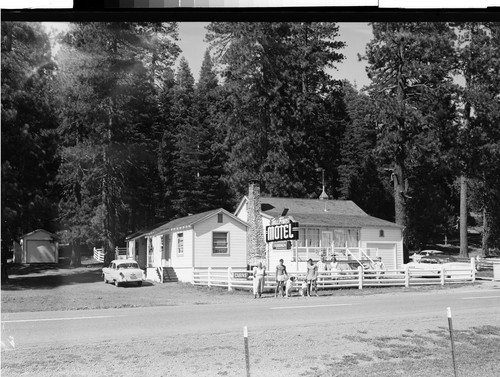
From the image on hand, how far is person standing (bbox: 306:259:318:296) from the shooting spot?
4.96m

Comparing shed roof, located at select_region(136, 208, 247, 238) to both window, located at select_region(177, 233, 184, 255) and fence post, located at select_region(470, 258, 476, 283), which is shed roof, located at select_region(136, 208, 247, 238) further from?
fence post, located at select_region(470, 258, 476, 283)

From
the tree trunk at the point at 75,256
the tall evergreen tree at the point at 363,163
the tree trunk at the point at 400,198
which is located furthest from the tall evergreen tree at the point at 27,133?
the tree trunk at the point at 400,198

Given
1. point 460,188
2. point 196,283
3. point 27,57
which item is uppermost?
point 27,57

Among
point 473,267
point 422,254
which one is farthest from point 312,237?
point 473,267

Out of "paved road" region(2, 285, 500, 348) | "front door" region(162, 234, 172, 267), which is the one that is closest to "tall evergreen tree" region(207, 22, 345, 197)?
"front door" region(162, 234, 172, 267)

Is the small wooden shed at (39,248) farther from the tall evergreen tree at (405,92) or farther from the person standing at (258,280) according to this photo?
the tall evergreen tree at (405,92)

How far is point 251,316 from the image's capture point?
15.8ft

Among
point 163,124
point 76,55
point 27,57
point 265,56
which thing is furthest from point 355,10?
point 27,57

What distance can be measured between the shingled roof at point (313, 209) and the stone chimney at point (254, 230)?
52mm

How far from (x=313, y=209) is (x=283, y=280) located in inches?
22.9

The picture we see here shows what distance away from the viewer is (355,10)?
13.5 feet

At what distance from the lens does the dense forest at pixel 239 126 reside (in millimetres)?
4523

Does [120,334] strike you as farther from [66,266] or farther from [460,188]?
[460,188]

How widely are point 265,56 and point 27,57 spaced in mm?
1673
